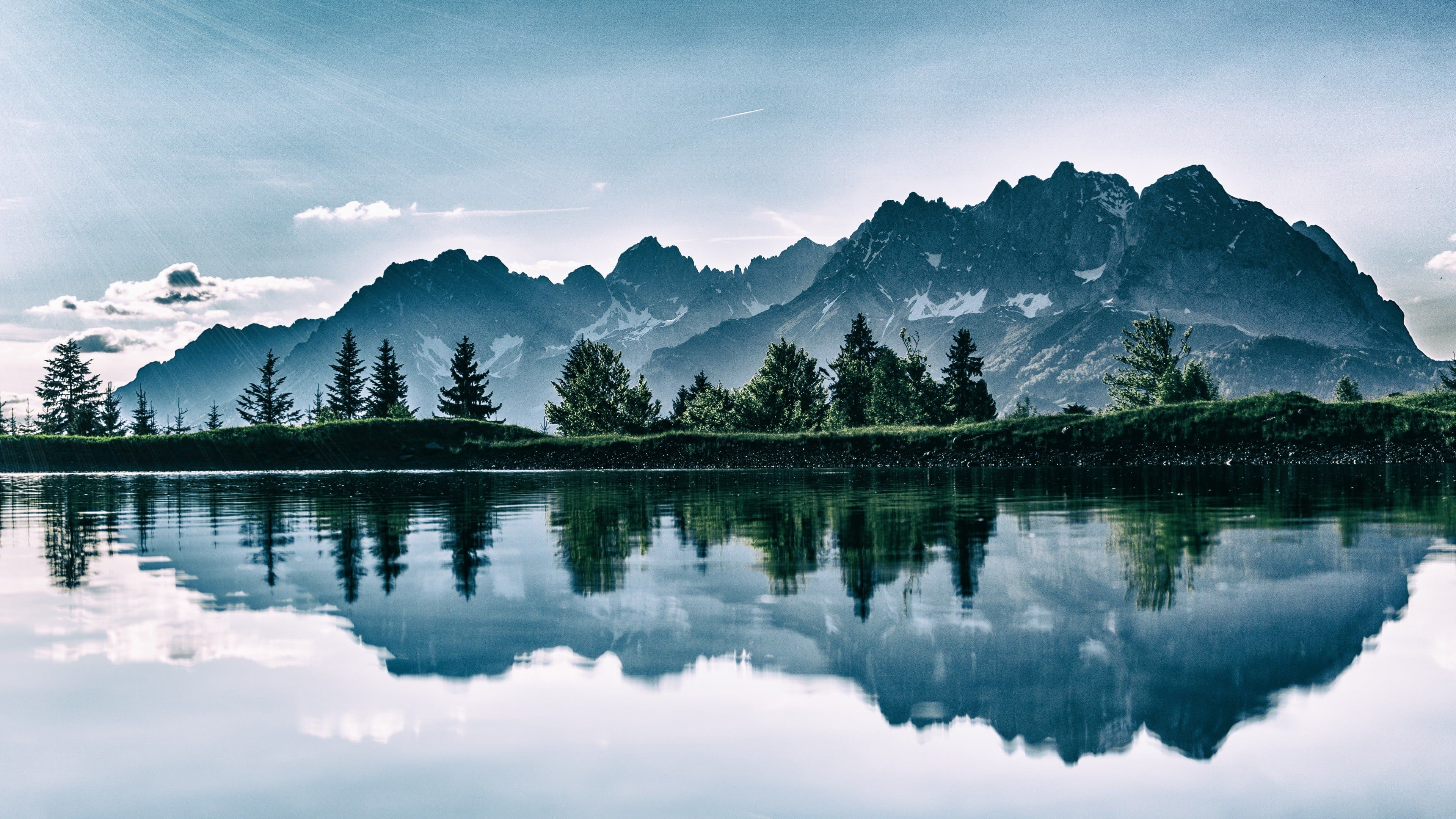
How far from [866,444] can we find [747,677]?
6656 cm

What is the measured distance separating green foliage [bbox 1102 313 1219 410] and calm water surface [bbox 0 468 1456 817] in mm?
92661

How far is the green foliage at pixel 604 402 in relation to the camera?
359ft

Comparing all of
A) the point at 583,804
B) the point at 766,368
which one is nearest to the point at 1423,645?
the point at 583,804

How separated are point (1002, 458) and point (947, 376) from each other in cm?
5985

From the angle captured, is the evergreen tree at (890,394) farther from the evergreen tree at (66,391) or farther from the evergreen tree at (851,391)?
the evergreen tree at (66,391)

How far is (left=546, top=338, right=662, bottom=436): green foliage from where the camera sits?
110 meters

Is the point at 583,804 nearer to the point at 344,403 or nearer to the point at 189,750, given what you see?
the point at 189,750

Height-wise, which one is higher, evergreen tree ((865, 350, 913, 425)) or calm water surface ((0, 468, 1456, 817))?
evergreen tree ((865, 350, 913, 425))

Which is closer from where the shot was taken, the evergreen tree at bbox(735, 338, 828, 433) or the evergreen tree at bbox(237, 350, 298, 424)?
the evergreen tree at bbox(735, 338, 828, 433)

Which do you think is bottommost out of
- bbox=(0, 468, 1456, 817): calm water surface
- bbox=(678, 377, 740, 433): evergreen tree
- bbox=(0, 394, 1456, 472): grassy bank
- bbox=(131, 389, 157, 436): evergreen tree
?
bbox=(0, 468, 1456, 817): calm water surface

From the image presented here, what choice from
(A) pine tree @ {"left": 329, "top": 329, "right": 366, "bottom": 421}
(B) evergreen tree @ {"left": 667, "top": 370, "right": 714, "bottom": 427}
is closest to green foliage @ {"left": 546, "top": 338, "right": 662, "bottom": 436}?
(B) evergreen tree @ {"left": 667, "top": 370, "right": 714, "bottom": 427}

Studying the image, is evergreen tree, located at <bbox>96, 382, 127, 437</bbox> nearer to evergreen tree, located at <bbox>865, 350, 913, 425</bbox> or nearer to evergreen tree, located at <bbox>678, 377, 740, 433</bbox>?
evergreen tree, located at <bbox>678, 377, 740, 433</bbox>

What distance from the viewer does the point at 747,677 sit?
934 cm

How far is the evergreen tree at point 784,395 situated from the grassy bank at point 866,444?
Answer: 17.2 m
